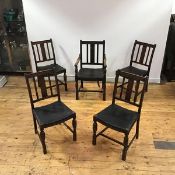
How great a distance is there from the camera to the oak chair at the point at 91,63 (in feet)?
11.3

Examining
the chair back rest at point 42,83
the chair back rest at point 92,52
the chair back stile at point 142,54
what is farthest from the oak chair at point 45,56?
the chair back stile at point 142,54

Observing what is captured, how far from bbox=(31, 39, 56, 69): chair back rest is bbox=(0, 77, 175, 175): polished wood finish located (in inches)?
32.1

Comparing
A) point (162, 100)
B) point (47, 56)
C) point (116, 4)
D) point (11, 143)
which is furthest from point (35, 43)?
point (162, 100)

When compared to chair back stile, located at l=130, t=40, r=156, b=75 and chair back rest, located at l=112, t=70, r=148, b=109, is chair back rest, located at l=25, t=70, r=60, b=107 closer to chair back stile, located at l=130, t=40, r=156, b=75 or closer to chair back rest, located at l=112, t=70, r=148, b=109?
chair back rest, located at l=112, t=70, r=148, b=109

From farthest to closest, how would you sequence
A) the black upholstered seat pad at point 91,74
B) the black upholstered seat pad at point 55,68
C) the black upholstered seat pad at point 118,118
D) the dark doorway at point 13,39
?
the dark doorway at point 13,39 < the black upholstered seat pad at point 55,68 < the black upholstered seat pad at point 91,74 < the black upholstered seat pad at point 118,118

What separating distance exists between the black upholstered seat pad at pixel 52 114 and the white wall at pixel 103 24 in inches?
63.1

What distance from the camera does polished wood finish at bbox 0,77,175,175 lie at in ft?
7.91

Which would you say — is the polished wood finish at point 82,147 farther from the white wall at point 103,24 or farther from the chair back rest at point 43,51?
the white wall at point 103,24

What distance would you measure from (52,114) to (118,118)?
0.77 m

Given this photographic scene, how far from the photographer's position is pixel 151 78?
414 centimetres

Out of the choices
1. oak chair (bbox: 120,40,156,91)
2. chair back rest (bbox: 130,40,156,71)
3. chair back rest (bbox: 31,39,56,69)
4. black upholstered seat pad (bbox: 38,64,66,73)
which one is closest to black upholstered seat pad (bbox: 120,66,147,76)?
oak chair (bbox: 120,40,156,91)

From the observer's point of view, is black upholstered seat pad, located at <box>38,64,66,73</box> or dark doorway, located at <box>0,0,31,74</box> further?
dark doorway, located at <box>0,0,31,74</box>

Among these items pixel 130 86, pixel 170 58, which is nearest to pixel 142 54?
pixel 170 58

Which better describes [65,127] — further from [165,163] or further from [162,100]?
[162,100]
